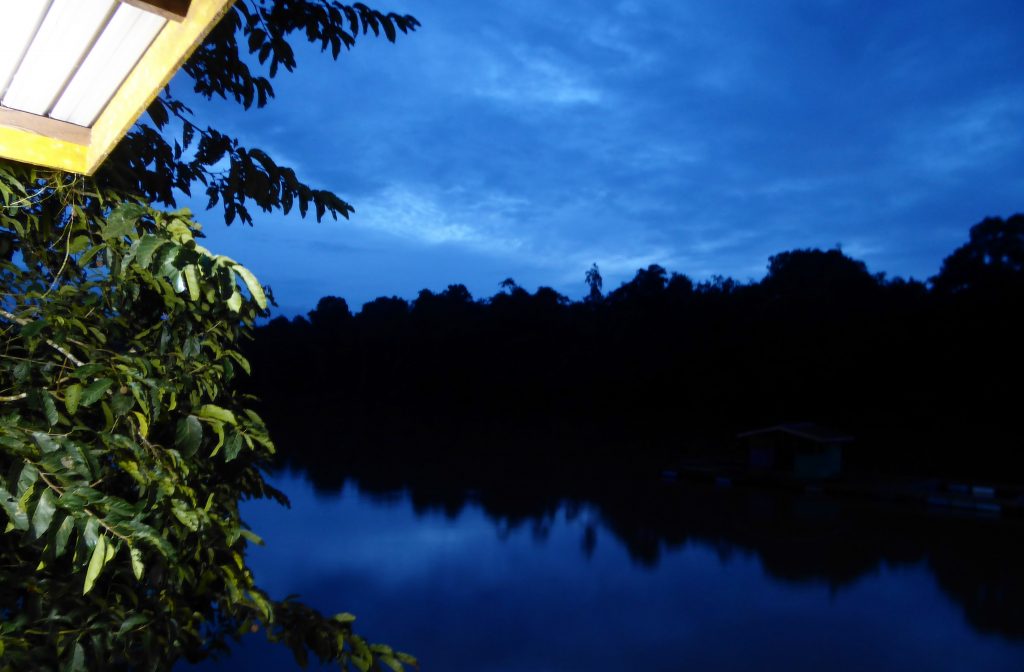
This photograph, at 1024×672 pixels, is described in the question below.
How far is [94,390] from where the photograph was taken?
1.03 metres

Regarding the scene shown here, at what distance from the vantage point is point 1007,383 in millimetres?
19578

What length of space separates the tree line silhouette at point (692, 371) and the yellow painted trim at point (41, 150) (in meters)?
17.8

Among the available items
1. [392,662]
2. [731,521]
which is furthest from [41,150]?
[731,521]

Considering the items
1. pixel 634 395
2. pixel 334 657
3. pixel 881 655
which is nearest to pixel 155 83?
pixel 334 657

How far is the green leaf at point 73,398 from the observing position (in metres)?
0.99

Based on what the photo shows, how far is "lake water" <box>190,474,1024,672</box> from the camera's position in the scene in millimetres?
A: 7289

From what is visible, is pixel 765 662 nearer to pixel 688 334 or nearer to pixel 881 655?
pixel 881 655

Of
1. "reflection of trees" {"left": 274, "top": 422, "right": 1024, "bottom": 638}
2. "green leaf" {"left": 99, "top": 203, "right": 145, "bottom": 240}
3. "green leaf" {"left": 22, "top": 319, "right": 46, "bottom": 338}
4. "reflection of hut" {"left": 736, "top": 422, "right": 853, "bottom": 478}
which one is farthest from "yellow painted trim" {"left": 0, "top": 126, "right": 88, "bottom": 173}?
"reflection of hut" {"left": 736, "top": 422, "right": 853, "bottom": 478}

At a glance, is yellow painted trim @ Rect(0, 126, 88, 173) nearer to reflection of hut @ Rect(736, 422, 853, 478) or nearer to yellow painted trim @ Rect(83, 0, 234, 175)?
yellow painted trim @ Rect(83, 0, 234, 175)

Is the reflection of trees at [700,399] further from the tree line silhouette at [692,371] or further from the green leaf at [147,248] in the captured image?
the green leaf at [147,248]

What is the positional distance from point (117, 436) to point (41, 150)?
0.44 metres

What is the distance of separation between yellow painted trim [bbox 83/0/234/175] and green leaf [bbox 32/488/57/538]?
458mm

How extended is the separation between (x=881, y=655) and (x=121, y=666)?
26.2 ft

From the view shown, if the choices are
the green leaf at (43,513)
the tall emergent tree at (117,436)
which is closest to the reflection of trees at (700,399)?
the tall emergent tree at (117,436)
